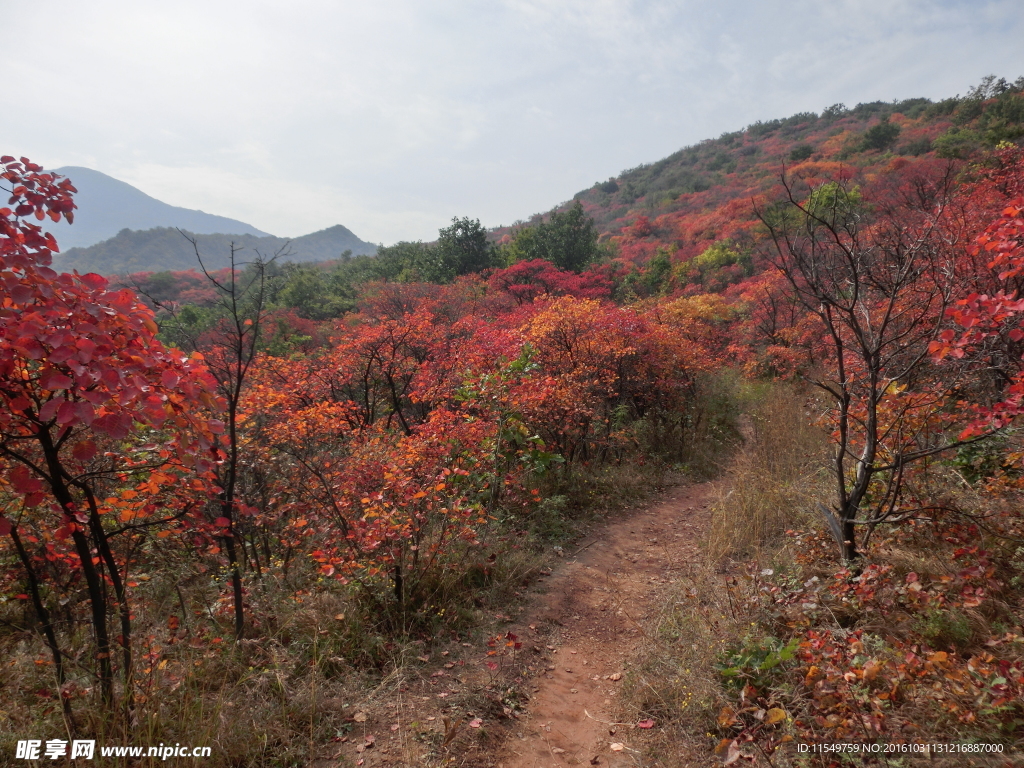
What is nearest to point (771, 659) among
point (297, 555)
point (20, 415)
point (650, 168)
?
point (20, 415)

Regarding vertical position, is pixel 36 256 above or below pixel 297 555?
above

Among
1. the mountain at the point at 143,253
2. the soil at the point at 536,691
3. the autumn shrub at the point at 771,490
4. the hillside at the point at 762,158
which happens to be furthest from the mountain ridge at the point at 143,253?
the soil at the point at 536,691

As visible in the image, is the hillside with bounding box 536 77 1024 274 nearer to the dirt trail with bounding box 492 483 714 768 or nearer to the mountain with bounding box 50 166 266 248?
the dirt trail with bounding box 492 483 714 768

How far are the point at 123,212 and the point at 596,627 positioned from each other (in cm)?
18939

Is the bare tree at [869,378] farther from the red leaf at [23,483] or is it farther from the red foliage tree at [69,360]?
the red leaf at [23,483]

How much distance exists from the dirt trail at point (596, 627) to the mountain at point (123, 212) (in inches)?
5856

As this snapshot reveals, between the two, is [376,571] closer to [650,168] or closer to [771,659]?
[771,659]

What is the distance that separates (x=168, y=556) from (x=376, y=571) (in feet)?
6.59

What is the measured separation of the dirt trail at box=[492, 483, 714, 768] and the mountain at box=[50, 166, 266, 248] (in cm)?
14874

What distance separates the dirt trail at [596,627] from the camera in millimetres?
2896

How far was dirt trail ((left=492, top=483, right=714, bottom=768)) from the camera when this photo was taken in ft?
9.50

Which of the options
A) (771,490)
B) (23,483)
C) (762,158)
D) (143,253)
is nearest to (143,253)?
(143,253)

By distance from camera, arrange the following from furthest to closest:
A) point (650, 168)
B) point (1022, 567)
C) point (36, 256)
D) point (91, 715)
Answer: point (650, 168) < point (1022, 567) < point (91, 715) < point (36, 256)

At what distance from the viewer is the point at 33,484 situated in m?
1.79
